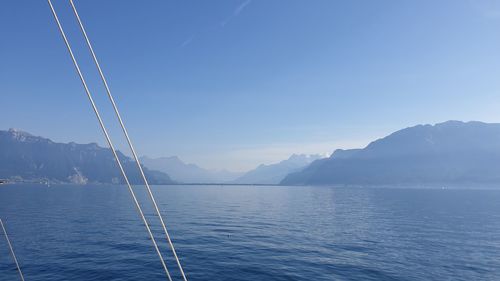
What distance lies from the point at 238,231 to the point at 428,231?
50.2 meters

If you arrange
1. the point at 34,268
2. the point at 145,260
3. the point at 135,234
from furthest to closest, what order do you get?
1. the point at 135,234
2. the point at 145,260
3. the point at 34,268

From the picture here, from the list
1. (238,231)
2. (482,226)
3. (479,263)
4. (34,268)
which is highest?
(34,268)

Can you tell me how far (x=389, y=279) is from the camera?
39.0 metres

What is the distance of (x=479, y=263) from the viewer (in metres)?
48.0

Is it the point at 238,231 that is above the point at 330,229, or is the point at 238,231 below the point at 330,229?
above

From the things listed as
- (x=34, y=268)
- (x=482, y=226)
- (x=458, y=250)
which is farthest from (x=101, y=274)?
(x=482, y=226)

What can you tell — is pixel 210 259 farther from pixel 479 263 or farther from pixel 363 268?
pixel 479 263

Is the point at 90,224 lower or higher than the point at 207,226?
higher

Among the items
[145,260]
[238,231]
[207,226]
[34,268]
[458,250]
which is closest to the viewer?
[34,268]

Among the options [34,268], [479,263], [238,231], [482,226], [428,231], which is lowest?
[482,226]

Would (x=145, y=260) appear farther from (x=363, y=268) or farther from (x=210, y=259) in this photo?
Answer: (x=363, y=268)

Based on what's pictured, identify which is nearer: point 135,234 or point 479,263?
point 479,263

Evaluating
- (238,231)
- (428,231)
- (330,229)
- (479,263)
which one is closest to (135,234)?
(238,231)

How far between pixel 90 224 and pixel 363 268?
224 ft
